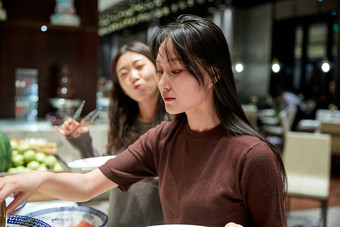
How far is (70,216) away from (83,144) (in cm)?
36

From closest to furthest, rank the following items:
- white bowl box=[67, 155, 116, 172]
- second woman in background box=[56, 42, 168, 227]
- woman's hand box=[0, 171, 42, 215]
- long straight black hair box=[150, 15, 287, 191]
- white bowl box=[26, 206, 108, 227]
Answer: woman's hand box=[0, 171, 42, 215] < long straight black hair box=[150, 15, 287, 191] < white bowl box=[26, 206, 108, 227] < white bowl box=[67, 155, 116, 172] < second woman in background box=[56, 42, 168, 227]

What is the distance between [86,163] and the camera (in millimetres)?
1372

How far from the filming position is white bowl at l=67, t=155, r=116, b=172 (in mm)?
1325

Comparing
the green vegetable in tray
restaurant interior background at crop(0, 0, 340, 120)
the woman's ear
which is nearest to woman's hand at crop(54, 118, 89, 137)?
the green vegetable in tray

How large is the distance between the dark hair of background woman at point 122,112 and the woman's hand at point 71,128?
16 cm

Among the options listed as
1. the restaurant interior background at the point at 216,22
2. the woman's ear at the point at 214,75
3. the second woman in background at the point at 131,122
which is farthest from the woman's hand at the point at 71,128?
the restaurant interior background at the point at 216,22

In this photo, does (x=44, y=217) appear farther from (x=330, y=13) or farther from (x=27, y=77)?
(x=330, y=13)

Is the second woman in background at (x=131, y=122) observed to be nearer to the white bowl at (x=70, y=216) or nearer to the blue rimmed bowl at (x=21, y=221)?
the white bowl at (x=70, y=216)

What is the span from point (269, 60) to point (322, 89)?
6.29ft

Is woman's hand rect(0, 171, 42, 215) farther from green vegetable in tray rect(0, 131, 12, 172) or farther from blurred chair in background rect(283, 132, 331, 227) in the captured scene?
blurred chair in background rect(283, 132, 331, 227)

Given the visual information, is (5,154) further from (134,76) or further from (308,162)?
(308,162)

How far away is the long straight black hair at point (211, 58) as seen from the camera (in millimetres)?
1032

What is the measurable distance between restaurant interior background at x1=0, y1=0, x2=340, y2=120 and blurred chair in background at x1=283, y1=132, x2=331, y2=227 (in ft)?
7.50

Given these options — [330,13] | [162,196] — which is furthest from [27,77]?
[330,13]
